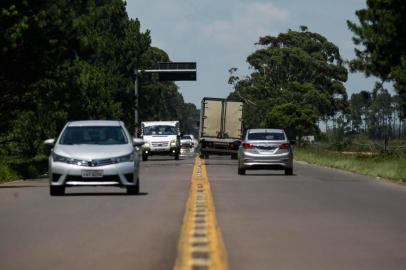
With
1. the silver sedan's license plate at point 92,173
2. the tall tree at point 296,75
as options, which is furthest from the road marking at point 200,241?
the tall tree at point 296,75

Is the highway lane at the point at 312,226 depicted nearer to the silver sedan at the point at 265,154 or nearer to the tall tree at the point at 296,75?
the silver sedan at the point at 265,154

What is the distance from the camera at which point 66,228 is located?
46.8 feet

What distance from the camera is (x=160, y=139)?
191 feet

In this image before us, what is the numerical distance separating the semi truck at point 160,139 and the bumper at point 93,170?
3495cm

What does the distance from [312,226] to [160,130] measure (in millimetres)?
44459

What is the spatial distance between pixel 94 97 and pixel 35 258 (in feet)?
154

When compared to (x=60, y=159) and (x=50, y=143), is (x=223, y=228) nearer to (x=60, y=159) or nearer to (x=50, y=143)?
(x=60, y=159)

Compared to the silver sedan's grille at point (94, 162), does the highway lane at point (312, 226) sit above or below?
below

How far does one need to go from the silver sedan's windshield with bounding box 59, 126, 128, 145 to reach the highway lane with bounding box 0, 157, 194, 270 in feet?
3.76

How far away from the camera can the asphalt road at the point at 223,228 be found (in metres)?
10.6

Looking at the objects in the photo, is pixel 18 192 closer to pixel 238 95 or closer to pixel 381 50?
pixel 381 50

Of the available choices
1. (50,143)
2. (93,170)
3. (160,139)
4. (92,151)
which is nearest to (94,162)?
(93,170)

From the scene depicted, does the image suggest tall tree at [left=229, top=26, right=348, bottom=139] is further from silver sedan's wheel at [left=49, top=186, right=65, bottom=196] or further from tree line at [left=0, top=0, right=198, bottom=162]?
silver sedan's wheel at [left=49, top=186, right=65, bottom=196]

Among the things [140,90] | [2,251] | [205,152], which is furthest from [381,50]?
[140,90]
